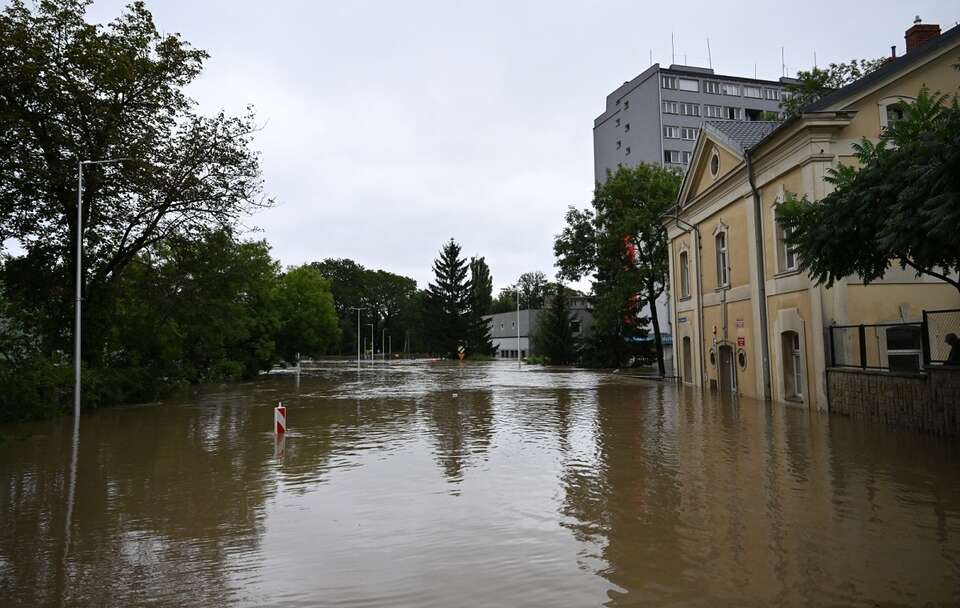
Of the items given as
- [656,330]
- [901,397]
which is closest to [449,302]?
[656,330]

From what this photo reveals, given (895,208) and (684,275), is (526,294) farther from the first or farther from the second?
(895,208)

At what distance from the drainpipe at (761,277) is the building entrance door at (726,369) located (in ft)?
10.5

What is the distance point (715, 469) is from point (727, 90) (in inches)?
2894

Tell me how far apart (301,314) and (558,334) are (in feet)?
74.0

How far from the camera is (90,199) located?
21.6 m

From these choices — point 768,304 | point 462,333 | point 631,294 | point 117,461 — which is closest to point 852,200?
point 768,304

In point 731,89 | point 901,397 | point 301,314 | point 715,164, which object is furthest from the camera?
point 731,89

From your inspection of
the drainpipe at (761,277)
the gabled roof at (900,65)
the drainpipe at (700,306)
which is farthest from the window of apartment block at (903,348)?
the drainpipe at (700,306)

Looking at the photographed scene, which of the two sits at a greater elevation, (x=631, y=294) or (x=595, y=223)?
(x=595, y=223)

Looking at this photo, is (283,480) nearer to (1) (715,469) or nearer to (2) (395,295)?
(1) (715,469)

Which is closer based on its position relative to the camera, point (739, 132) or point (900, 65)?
point (900, 65)

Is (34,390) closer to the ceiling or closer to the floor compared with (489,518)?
closer to the ceiling

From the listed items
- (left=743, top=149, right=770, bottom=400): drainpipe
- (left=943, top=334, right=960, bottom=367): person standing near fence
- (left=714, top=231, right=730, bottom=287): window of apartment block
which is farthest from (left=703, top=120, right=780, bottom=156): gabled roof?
(left=943, top=334, right=960, bottom=367): person standing near fence

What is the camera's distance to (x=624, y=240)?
39.0 meters
